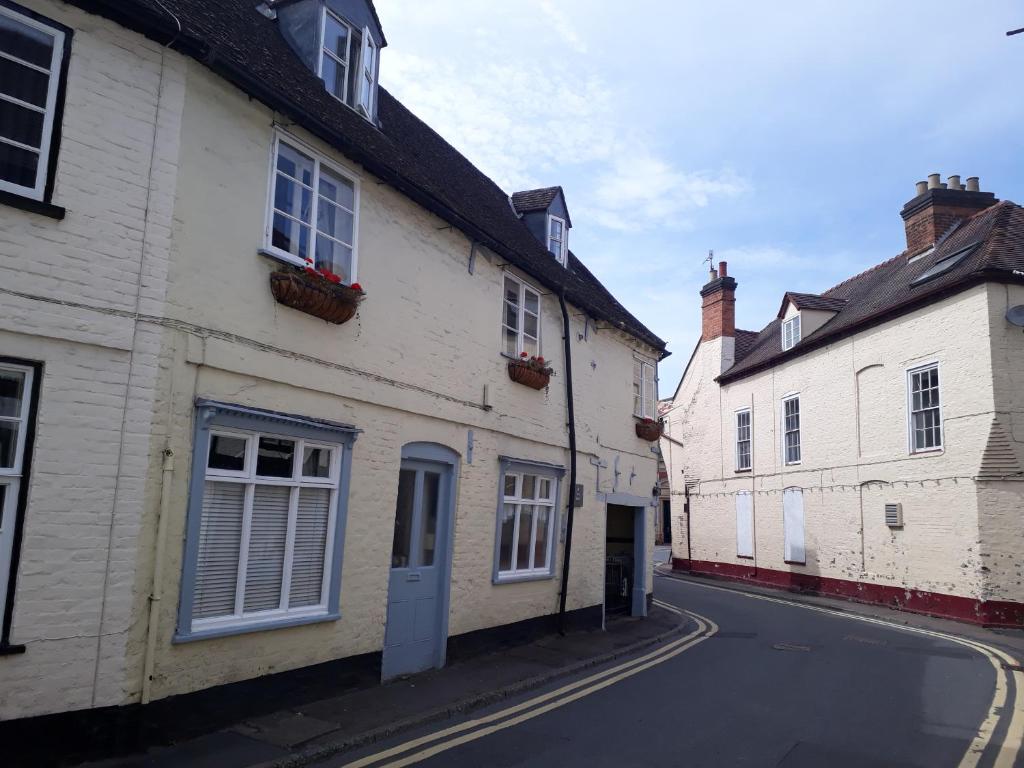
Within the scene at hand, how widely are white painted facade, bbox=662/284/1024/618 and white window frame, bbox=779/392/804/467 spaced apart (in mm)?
133

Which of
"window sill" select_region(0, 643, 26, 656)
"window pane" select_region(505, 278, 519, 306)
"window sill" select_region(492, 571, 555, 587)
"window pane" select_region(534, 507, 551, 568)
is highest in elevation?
"window pane" select_region(505, 278, 519, 306)

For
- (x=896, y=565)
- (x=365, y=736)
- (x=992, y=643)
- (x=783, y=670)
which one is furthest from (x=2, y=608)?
(x=896, y=565)

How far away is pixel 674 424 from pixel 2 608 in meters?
28.4

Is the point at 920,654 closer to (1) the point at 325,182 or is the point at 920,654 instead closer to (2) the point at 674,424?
(1) the point at 325,182

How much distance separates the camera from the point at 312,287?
8133 mm

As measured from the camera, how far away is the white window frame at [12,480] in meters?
5.90

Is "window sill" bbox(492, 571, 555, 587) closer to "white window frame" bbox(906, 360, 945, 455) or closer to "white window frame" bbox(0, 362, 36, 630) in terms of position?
"white window frame" bbox(0, 362, 36, 630)

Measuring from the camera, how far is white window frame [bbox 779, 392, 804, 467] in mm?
23984

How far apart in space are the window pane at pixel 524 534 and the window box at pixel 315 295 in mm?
5400

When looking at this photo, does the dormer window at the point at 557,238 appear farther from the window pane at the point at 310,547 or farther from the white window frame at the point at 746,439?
the white window frame at the point at 746,439

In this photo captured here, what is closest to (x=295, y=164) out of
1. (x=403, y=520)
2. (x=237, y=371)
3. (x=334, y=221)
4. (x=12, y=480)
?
(x=334, y=221)

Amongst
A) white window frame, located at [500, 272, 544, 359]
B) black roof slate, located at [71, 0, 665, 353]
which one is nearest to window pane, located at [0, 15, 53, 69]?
black roof slate, located at [71, 0, 665, 353]

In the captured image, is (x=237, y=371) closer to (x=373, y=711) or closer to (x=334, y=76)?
(x=373, y=711)

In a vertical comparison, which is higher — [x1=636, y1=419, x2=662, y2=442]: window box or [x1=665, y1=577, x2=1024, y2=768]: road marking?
[x1=636, y1=419, x2=662, y2=442]: window box
